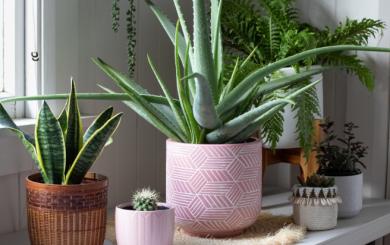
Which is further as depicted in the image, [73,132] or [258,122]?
[258,122]

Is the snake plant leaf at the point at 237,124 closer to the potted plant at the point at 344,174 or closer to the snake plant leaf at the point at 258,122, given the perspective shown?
the snake plant leaf at the point at 258,122

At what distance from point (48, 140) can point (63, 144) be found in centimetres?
3

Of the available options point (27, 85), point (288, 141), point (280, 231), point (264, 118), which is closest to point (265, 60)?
point (288, 141)

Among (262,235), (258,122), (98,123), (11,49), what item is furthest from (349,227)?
(11,49)

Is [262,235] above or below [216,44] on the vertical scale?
below

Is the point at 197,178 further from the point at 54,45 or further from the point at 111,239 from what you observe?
the point at 54,45

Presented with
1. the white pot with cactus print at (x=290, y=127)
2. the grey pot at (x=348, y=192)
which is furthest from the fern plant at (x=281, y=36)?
the grey pot at (x=348, y=192)

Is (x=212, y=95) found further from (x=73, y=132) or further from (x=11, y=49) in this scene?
(x=11, y=49)

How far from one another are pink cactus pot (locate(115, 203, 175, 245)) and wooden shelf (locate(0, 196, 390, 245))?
0.13 metres

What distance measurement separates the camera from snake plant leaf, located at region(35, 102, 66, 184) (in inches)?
46.3

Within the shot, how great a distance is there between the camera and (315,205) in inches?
55.7

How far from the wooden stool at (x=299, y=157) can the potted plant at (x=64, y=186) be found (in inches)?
23.0

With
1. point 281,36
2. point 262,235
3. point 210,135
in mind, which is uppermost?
point 281,36

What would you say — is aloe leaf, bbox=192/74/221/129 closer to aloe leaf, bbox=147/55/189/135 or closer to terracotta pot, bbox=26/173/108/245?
aloe leaf, bbox=147/55/189/135
